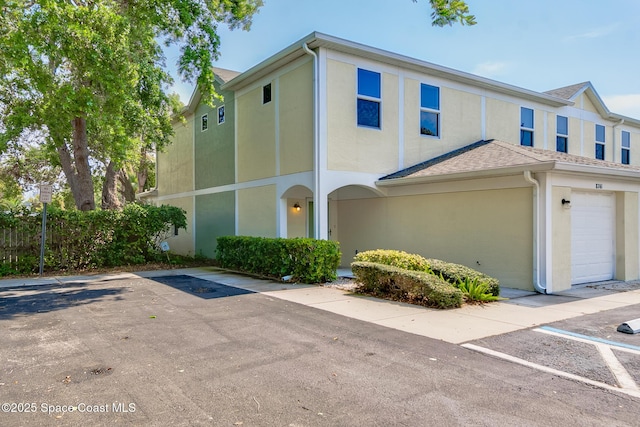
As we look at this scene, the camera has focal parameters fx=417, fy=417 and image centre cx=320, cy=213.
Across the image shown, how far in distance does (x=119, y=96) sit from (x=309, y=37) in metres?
5.51

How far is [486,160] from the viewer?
1094cm

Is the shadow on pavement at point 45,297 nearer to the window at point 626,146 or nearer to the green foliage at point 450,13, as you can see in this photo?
the green foliage at point 450,13

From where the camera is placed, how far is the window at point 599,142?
18844 mm

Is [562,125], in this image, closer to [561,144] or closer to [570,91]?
[561,144]

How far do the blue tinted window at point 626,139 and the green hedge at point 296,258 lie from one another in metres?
17.8

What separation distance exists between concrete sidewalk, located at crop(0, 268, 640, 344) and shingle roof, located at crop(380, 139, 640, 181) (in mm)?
2907

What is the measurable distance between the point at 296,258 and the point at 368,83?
5620 mm

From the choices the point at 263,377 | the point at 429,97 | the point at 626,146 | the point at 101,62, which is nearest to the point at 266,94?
the point at 101,62

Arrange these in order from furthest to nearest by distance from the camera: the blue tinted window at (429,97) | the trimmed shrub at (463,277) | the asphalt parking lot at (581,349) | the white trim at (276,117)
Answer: the blue tinted window at (429,97)
the white trim at (276,117)
the trimmed shrub at (463,277)
the asphalt parking lot at (581,349)

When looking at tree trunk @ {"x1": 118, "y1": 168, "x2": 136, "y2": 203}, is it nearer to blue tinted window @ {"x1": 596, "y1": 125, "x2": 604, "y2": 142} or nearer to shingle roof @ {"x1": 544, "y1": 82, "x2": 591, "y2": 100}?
shingle roof @ {"x1": 544, "y1": 82, "x2": 591, "y2": 100}

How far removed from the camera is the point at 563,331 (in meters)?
5.95

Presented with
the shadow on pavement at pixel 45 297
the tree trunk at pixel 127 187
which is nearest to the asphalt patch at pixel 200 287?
the shadow on pavement at pixel 45 297

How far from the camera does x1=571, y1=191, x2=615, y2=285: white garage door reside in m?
10.1

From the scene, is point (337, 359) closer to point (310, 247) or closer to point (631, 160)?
point (310, 247)
